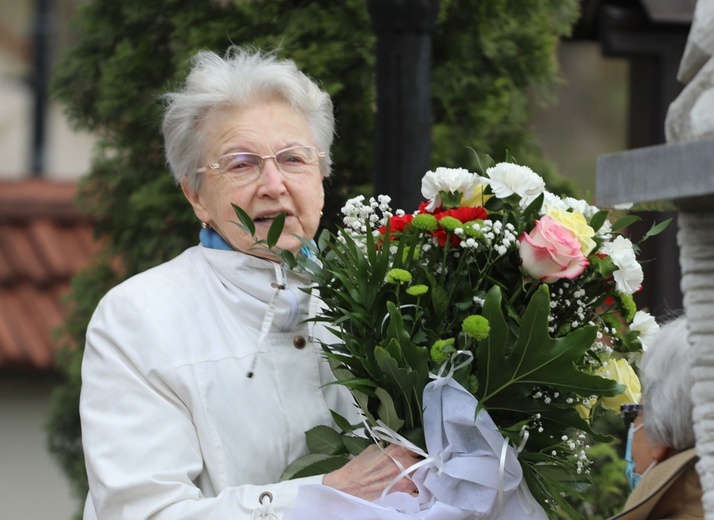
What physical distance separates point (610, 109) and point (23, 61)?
15.5ft

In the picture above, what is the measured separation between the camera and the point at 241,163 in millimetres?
2764

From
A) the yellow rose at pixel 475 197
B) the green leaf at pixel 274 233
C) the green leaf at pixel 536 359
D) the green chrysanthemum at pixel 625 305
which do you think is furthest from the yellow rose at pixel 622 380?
the green leaf at pixel 274 233

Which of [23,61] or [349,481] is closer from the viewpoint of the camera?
[349,481]

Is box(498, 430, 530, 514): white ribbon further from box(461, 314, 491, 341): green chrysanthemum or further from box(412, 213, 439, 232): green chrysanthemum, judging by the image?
box(412, 213, 439, 232): green chrysanthemum

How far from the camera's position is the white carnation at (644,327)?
255 centimetres

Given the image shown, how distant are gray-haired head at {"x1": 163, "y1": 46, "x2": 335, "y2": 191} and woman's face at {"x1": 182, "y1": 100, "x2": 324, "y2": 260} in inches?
1.0

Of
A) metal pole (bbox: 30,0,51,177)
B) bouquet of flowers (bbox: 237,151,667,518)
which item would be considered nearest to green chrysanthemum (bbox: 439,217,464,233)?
bouquet of flowers (bbox: 237,151,667,518)

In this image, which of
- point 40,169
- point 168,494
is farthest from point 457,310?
point 40,169

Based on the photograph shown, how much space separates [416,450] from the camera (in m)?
2.33

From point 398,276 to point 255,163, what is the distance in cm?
63

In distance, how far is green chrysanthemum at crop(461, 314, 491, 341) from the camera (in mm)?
2186

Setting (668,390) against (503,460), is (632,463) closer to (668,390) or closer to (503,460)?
(668,390)

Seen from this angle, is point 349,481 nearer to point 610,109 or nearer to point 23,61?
point 23,61

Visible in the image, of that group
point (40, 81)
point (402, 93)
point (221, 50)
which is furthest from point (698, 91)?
point (40, 81)
